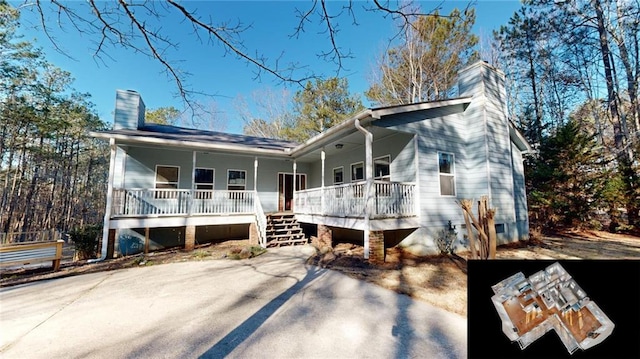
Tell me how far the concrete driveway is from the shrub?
254 cm

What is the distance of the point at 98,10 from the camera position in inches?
96.4

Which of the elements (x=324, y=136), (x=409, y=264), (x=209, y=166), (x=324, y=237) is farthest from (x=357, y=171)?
(x=209, y=166)

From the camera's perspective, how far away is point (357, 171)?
10.2m

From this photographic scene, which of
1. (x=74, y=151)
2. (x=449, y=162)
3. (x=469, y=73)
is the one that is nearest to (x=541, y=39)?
(x=469, y=73)

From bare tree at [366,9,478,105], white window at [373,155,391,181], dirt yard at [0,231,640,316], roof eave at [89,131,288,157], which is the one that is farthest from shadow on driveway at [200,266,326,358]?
bare tree at [366,9,478,105]

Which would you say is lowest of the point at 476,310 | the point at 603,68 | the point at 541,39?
the point at 476,310

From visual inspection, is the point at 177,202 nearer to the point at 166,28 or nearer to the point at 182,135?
the point at 182,135

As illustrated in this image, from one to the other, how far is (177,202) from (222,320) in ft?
20.8

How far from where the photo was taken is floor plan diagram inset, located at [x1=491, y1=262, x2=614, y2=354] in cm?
61

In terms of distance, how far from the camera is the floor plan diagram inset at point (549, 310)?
0.61 m

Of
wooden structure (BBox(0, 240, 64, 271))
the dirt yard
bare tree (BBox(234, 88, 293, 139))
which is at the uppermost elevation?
bare tree (BBox(234, 88, 293, 139))

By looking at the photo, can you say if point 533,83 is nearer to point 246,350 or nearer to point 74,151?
point 246,350

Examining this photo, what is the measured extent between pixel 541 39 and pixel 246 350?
72.9 feet

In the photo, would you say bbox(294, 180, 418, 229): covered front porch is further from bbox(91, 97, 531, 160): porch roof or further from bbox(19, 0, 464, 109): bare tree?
bbox(19, 0, 464, 109): bare tree
